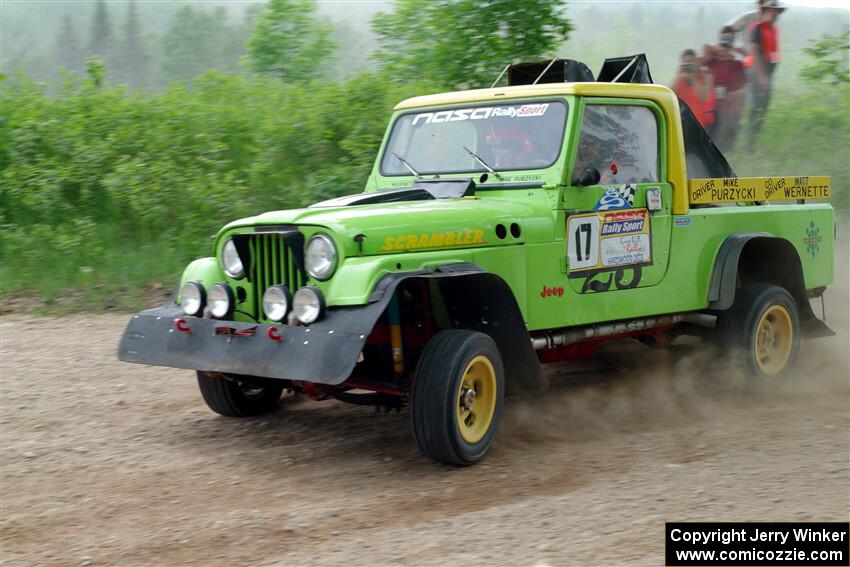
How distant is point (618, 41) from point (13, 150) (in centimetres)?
2176

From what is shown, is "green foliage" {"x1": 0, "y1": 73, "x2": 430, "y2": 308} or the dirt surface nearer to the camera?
the dirt surface

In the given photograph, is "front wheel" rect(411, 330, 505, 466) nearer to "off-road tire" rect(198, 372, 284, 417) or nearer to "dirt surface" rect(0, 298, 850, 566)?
"dirt surface" rect(0, 298, 850, 566)

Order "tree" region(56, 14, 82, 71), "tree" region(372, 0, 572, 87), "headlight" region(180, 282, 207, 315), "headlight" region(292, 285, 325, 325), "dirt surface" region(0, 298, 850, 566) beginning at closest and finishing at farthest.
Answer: "dirt surface" region(0, 298, 850, 566) → "headlight" region(292, 285, 325, 325) → "headlight" region(180, 282, 207, 315) → "tree" region(372, 0, 572, 87) → "tree" region(56, 14, 82, 71)

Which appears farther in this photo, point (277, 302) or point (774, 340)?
point (774, 340)

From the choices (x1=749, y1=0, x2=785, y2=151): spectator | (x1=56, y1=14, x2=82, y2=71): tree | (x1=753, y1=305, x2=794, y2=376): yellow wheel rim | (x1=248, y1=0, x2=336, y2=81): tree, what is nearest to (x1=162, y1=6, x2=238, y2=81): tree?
(x1=56, y1=14, x2=82, y2=71): tree

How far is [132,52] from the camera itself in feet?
77.3

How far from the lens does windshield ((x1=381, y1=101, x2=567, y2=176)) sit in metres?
6.25

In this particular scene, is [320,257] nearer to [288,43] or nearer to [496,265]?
[496,265]

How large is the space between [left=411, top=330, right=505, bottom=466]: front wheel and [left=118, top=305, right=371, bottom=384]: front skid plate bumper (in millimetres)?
528

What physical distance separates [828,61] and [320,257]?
13080mm

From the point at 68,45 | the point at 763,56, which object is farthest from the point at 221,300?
the point at 68,45

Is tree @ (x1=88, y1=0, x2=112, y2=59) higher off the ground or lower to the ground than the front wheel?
higher

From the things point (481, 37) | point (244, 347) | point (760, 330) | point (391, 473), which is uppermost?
point (481, 37)

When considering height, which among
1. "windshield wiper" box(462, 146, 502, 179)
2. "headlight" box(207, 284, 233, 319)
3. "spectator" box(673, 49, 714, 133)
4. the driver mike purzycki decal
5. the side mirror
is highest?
"spectator" box(673, 49, 714, 133)
